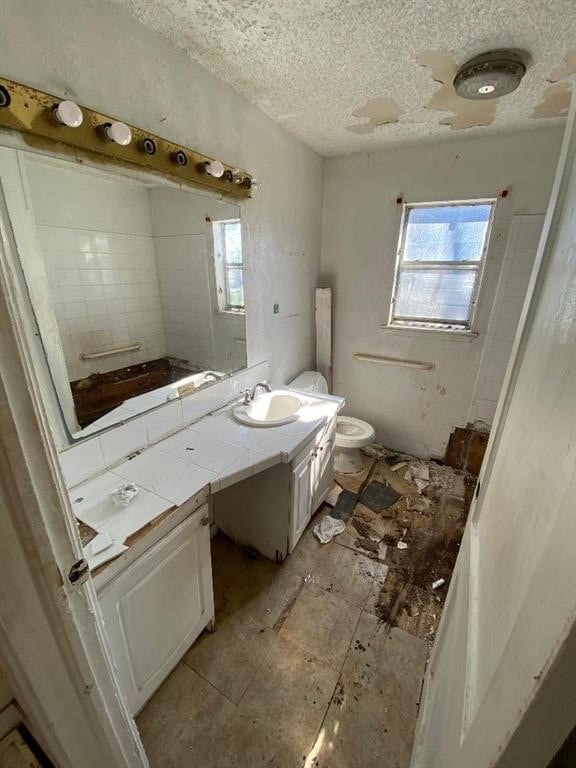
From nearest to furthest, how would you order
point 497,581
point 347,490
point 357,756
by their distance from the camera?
point 497,581 < point 357,756 < point 347,490

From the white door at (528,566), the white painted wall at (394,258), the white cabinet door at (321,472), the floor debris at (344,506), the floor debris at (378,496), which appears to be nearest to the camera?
the white door at (528,566)

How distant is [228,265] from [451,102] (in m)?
1.46

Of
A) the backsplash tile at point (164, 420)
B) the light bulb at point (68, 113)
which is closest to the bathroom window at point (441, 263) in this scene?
the backsplash tile at point (164, 420)

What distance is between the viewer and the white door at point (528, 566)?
0.32 metres

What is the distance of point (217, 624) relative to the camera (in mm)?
1523

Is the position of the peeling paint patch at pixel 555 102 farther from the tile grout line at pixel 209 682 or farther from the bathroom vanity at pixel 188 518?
the tile grout line at pixel 209 682

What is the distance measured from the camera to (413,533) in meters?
2.07

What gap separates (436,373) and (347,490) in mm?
1199

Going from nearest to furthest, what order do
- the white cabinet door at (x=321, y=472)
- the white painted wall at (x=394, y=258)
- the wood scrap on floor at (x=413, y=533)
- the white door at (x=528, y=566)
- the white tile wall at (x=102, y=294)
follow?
the white door at (x=528, y=566)
the white tile wall at (x=102, y=294)
the wood scrap on floor at (x=413, y=533)
the white cabinet door at (x=321, y=472)
the white painted wall at (x=394, y=258)

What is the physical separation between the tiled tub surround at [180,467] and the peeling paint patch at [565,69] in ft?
6.10

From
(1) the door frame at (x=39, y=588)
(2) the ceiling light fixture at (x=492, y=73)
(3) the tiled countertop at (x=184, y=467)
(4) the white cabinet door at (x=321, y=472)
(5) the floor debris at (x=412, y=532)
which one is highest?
(2) the ceiling light fixture at (x=492, y=73)

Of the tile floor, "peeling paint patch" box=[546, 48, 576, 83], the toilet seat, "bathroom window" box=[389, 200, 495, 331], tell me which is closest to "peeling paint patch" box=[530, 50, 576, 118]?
"peeling paint patch" box=[546, 48, 576, 83]

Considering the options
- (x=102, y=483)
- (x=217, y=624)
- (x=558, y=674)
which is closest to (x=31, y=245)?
(x=102, y=483)

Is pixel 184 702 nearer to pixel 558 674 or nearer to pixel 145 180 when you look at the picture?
pixel 558 674
